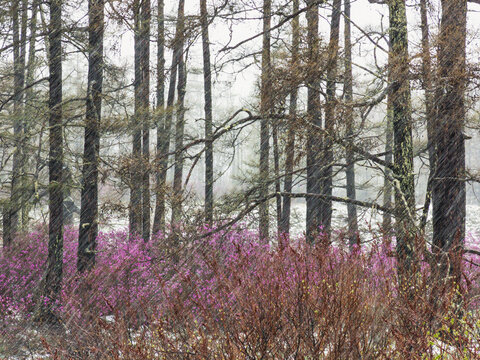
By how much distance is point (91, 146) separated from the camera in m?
7.86

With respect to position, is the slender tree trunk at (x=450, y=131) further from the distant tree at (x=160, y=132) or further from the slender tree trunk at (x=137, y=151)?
the distant tree at (x=160, y=132)

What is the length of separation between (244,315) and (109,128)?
20.4 feet

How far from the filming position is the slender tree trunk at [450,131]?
4.95m

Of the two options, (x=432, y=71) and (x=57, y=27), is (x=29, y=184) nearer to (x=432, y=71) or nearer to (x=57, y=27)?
(x=57, y=27)

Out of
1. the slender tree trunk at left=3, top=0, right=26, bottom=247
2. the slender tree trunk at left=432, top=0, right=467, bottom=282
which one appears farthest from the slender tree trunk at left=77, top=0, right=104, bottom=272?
the slender tree trunk at left=432, top=0, right=467, bottom=282

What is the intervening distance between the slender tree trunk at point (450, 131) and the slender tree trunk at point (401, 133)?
37 centimetres

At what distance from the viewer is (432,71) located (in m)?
4.92

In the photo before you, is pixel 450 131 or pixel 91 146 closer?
pixel 450 131

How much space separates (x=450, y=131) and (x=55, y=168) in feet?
21.6

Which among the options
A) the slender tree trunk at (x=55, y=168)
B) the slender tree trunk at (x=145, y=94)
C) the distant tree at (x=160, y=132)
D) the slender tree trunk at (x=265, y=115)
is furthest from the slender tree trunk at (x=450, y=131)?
the slender tree trunk at (x=55, y=168)

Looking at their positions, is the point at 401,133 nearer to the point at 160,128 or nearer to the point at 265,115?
the point at 265,115

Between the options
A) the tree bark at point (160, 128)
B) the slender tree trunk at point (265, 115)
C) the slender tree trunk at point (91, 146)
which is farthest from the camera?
the tree bark at point (160, 128)

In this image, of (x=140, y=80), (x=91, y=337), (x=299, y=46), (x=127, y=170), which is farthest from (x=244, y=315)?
(x=140, y=80)

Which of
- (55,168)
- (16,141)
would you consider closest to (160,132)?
(16,141)
